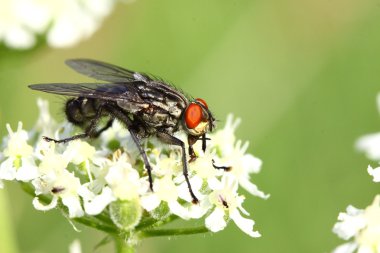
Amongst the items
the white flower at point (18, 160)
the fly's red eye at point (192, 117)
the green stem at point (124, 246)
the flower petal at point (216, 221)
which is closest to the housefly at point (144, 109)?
the fly's red eye at point (192, 117)

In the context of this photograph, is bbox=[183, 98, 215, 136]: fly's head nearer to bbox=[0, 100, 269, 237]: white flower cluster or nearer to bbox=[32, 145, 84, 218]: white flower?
bbox=[0, 100, 269, 237]: white flower cluster

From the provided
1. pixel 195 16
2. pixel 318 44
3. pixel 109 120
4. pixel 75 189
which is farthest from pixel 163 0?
pixel 75 189

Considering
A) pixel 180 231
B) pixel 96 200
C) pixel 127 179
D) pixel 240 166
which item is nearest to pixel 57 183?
pixel 96 200

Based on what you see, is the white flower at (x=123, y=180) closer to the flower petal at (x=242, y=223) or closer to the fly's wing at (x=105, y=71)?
the flower petal at (x=242, y=223)

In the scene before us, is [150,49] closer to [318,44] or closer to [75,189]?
[318,44]

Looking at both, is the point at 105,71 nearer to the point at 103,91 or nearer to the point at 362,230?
the point at 103,91
